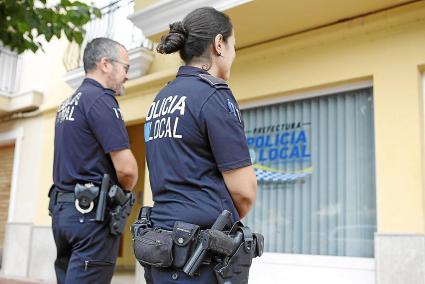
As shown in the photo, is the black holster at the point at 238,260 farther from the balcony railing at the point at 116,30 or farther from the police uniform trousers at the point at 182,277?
the balcony railing at the point at 116,30

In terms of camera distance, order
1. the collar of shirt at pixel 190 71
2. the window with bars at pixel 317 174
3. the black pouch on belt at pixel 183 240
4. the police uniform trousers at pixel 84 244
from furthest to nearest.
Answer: the window with bars at pixel 317 174
the police uniform trousers at pixel 84 244
the collar of shirt at pixel 190 71
the black pouch on belt at pixel 183 240

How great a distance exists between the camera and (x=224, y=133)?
1941 mm

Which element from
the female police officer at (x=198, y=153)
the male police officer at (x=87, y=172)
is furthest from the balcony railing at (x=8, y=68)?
the female police officer at (x=198, y=153)

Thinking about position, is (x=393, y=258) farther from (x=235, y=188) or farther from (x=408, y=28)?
(x=235, y=188)

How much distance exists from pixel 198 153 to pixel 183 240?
13.6 inches

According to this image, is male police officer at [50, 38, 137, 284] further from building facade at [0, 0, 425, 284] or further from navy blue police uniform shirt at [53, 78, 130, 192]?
building facade at [0, 0, 425, 284]

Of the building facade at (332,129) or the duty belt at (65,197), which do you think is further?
the building facade at (332,129)

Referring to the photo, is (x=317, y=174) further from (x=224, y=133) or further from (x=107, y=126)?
(x=224, y=133)

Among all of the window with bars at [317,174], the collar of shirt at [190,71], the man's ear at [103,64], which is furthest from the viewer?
the window with bars at [317,174]

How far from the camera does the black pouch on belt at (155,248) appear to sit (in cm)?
190

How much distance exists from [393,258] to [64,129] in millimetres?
3054

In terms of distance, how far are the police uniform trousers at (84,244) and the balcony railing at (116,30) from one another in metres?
4.69

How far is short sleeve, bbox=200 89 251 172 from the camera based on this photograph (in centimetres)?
194

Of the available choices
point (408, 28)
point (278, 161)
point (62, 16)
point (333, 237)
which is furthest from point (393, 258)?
point (62, 16)
